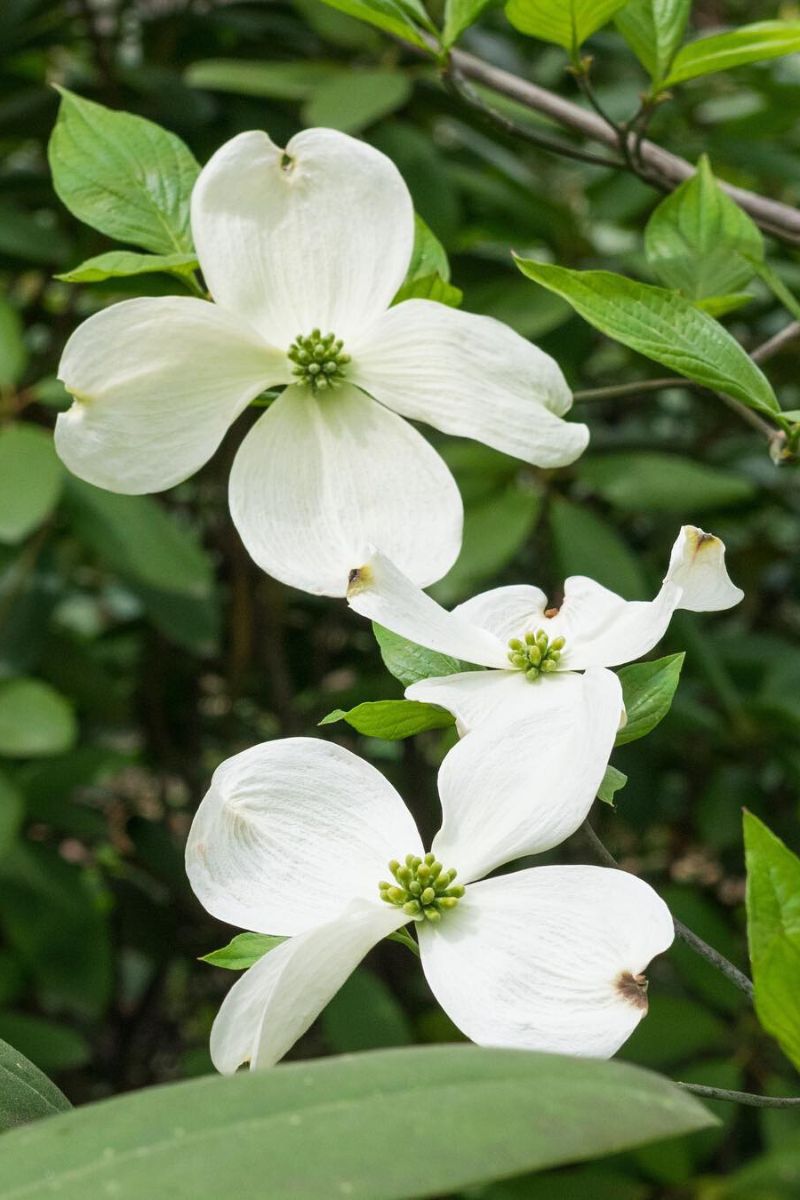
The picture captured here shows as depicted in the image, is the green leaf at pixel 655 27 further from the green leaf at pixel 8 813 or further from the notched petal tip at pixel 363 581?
the green leaf at pixel 8 813

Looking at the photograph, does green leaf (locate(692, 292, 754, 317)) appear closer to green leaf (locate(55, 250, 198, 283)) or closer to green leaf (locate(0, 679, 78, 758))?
green leaf (locate(55, 250, 198, 283))

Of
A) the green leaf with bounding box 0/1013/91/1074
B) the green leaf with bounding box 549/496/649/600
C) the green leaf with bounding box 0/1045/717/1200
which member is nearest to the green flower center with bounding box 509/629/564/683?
the green leaf with bounding box 0/1045/717/1200

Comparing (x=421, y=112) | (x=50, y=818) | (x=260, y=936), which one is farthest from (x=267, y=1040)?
(x=421, y=112)

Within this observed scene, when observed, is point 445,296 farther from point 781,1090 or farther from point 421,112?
point 781,1090

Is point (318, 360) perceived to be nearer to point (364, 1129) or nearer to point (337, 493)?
point (337, 493)

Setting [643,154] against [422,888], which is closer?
[422,888]

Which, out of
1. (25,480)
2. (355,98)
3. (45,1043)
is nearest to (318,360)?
(25,480)
